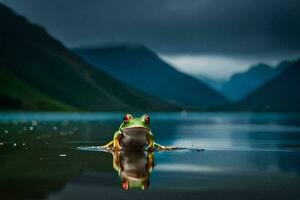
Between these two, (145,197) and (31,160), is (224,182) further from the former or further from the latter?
(31,160)

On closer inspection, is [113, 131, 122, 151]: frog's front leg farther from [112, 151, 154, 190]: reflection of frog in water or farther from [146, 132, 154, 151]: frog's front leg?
[146, 132, 154, 151]: frog's front leg

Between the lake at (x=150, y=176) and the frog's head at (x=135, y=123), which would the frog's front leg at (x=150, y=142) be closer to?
the lake at (x=150, y=176)

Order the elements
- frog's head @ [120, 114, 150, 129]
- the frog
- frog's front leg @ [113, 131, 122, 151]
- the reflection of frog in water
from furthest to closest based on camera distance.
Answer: frog's front leg @ [113, 131, 122, 151] < the frog < frog's head @ [120, 114, 150, 129] < the reflection of frog in water

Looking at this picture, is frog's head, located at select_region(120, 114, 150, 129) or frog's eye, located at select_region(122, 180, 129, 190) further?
frog's head, located at select_region(120, 114, 150, 129)

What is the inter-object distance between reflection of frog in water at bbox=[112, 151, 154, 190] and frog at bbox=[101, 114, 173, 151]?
77cm

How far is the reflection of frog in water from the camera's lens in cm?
1888

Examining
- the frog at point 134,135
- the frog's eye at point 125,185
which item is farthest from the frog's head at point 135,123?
the frog's eye at point 125,185

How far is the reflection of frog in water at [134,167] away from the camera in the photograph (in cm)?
1888

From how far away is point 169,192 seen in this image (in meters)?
16.9

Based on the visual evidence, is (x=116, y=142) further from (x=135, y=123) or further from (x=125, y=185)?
(x=125, y=185)

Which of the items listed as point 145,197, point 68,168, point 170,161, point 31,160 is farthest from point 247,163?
point 145,197

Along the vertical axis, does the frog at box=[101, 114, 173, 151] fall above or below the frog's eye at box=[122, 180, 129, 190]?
above

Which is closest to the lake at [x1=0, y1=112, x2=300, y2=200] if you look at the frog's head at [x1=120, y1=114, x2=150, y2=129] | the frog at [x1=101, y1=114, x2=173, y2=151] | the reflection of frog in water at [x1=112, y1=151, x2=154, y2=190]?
the reflection of frog in water at [x1=112, y1=151, x2=154, y2=190]

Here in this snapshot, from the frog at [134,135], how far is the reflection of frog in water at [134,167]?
765 mm
